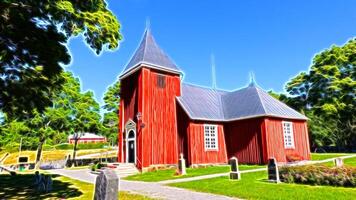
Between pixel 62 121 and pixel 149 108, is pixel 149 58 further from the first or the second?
pixel 62 121

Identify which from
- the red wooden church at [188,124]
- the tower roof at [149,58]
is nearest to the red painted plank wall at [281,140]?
the red wooden church at [188,124]

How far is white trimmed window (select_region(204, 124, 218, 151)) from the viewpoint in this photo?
843 inches

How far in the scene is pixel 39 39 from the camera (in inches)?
381

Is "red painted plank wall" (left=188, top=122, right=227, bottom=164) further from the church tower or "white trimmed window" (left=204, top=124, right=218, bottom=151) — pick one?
the church tower

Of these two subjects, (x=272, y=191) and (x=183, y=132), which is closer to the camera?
(x=272, y=191)

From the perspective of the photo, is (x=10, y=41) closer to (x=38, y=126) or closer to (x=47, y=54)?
(x=47, y=54)

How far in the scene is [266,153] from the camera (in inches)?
756

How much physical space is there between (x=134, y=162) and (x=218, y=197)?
1295 centimetres

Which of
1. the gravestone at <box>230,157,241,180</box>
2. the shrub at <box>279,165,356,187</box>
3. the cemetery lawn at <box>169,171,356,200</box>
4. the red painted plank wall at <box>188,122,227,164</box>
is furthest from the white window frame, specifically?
the cemetery lawn at <box>169,171,356,200</box>

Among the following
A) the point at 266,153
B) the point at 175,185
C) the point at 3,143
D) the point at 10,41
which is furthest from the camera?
the point at 3,143

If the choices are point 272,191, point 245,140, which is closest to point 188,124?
point 245,140

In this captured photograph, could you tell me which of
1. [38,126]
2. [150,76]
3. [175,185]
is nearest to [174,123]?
[150,76]

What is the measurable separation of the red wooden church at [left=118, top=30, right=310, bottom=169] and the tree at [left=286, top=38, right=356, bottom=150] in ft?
42.9

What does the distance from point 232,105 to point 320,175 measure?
1370cm
